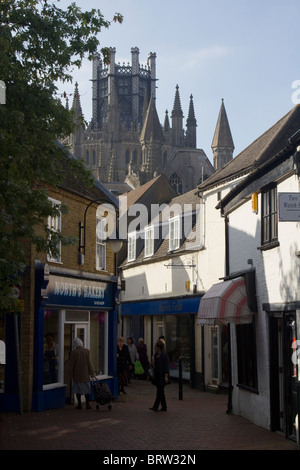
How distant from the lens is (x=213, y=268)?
82.6 feet

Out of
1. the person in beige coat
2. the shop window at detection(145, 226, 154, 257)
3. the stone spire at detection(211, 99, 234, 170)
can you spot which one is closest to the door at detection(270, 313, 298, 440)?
the person in beige coat

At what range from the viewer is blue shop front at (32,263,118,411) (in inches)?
676

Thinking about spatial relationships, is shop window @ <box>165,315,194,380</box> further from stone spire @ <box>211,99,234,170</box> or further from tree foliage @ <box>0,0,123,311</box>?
stone spire @ <box>211,99,234,170</box>

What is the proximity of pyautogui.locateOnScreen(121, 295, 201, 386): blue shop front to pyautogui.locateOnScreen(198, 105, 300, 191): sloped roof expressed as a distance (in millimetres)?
5312

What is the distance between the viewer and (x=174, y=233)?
97.9 feet

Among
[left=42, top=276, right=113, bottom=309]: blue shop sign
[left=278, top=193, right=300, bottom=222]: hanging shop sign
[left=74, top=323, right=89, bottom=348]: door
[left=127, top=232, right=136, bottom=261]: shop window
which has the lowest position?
[left=74, top=323, right=89, bottom=348]: door

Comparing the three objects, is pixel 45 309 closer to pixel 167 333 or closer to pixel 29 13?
pixel 29 13

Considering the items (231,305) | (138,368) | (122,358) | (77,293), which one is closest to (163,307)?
→ (138,368)

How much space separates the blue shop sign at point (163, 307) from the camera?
88.3 ft

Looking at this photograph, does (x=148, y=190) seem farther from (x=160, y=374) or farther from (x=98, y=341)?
(x=160, y=374)

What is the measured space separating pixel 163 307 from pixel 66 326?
11123 mm

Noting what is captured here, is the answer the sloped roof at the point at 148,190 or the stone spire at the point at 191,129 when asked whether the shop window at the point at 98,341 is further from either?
the stone spire at the point at 191,129
